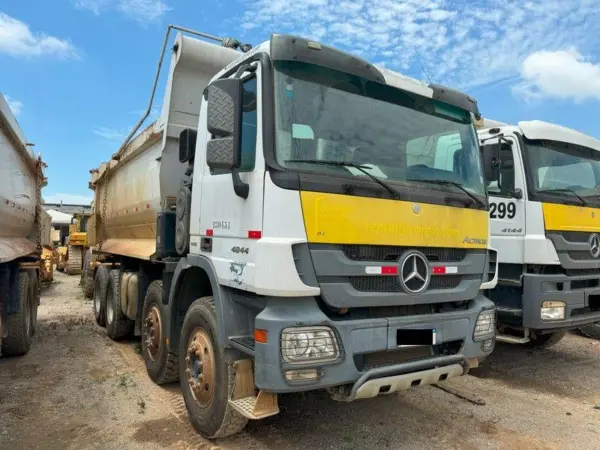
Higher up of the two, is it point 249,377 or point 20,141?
point 20,141

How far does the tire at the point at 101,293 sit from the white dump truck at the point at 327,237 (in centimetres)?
422

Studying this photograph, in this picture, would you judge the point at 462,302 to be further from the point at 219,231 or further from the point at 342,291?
the point at 219,231

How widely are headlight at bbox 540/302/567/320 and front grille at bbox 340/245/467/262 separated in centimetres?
227

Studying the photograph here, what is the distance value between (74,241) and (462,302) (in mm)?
19514

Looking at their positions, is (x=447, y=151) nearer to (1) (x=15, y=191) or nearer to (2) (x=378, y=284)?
(2) (x=378, y=284)

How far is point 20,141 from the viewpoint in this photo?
652 centimetres

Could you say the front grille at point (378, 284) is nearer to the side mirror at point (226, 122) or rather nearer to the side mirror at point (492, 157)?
the side mirror at point (226, 122)

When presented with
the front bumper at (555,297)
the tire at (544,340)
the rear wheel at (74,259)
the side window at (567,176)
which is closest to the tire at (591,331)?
the tire at (544,340)

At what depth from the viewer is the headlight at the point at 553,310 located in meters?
5.02

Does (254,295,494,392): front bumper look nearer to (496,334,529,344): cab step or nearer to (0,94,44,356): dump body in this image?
(496,334,529,344): cab step

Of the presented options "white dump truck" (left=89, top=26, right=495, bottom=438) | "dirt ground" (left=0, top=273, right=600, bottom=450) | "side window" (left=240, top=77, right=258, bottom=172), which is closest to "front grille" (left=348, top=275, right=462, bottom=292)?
"white dump truck" (left=89, top=26, right=495, bottom=438)

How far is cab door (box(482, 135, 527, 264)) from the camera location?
5254mm

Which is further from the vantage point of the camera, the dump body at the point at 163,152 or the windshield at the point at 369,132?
the dump body at the point at 163,152

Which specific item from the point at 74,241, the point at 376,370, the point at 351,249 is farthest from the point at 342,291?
the point at 74,241
